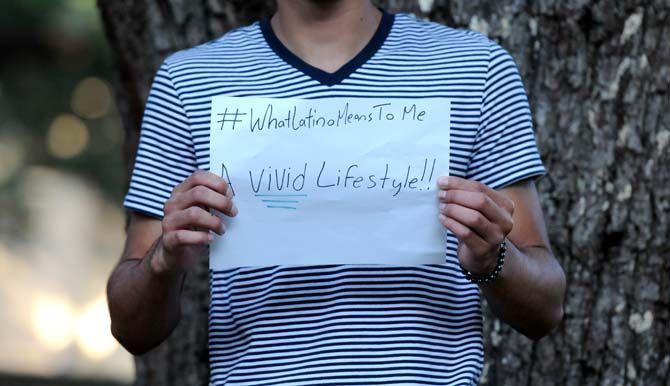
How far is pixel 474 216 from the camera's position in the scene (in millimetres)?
2016

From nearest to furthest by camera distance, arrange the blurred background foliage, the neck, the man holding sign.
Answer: the man holding sign, the neck, the blurred background foliage

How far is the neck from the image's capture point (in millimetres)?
2371

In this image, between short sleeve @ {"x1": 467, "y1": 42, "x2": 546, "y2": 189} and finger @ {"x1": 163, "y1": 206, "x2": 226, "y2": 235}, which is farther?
short sleeve @ {"x1": 467, "y1": 42, "x2": 546, "y2": 189}

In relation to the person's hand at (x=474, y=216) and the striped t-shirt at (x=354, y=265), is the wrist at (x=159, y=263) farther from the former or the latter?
the person's hand at (x=474, y=216)

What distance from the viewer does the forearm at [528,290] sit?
2193 millimetres

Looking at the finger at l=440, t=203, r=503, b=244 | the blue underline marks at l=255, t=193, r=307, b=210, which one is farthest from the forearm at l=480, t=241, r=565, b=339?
the blue underline marks at l=255, t=193, r=307, b=210

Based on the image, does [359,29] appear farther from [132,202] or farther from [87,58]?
[87,58]

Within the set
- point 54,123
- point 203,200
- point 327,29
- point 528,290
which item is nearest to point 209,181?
point 203,200

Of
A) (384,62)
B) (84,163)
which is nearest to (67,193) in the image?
(84,163)

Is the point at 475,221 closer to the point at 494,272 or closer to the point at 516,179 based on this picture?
the point at 494,272

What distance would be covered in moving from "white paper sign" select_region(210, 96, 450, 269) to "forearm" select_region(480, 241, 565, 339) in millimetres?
128

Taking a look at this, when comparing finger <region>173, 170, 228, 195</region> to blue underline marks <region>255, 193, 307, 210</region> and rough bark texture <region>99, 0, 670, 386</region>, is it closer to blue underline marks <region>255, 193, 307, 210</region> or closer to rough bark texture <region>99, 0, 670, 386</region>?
blue underline marks <region>255, 193, 307, 210</region>

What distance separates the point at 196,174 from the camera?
6.81 ft

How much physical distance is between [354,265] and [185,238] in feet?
A: 1.06
